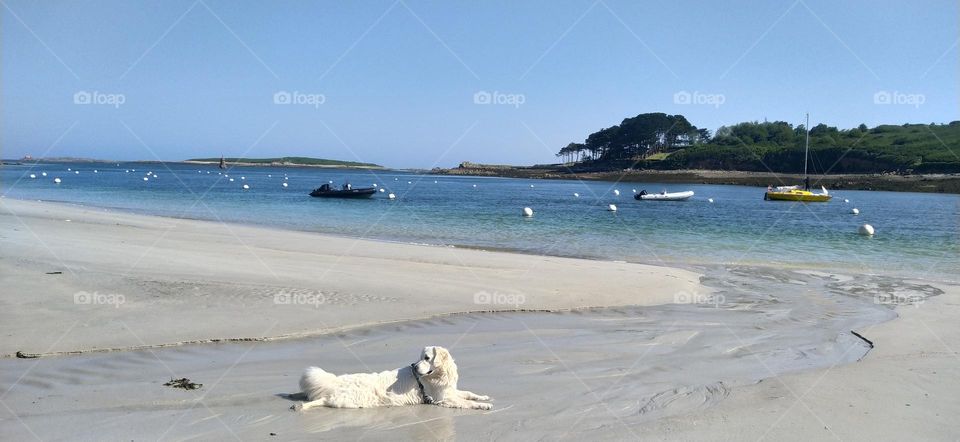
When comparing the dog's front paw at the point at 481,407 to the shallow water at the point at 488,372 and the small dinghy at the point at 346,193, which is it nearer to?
the shallow water at the point at 488,372

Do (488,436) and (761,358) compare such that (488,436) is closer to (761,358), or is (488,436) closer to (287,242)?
(761,358)

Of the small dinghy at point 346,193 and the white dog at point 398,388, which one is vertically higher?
the small dinghy at point 346,193

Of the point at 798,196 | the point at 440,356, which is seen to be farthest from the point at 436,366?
the point at 798,196

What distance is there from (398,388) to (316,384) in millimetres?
727

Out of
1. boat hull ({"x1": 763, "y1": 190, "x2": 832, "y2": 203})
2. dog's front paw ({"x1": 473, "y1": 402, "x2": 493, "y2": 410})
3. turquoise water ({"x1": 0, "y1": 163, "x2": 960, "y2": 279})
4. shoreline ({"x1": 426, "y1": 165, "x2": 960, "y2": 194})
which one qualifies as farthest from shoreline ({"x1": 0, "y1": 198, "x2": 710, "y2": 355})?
shoreline ({"x1": 426, "y1": 165, "x2": 960, "y2": 194})

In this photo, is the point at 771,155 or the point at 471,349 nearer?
the point at 471,349

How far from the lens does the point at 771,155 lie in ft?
411

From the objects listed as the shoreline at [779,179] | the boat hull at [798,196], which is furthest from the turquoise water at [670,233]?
the shoreline at [779,179]

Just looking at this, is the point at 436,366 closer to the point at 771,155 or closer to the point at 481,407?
the point at 481,407

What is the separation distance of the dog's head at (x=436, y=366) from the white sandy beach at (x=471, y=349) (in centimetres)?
33

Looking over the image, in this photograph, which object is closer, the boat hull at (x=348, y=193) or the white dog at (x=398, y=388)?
the white dog at (x=398, y=388)

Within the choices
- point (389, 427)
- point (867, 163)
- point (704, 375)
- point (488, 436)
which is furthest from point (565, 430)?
point (867, 163)

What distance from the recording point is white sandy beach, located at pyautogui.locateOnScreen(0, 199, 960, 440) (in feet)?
18.7

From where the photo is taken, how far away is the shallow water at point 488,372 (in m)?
5.54
